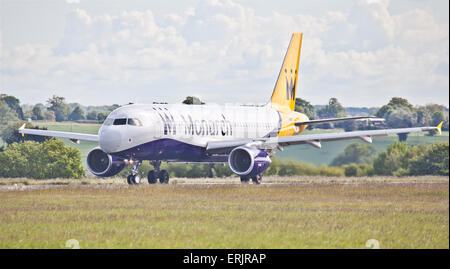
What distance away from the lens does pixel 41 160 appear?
147ft

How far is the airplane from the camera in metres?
38.4

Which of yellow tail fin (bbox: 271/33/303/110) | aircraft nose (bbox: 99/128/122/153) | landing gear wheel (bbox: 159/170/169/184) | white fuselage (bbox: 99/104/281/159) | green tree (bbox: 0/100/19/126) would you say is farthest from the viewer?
yellow tail fin (bbox: 271/33/303/110)

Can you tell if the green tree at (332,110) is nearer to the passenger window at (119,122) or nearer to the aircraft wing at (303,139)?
the aircraft wing at (303,139)

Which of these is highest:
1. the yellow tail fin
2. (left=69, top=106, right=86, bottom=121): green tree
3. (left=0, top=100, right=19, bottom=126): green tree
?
the yellow tail fin

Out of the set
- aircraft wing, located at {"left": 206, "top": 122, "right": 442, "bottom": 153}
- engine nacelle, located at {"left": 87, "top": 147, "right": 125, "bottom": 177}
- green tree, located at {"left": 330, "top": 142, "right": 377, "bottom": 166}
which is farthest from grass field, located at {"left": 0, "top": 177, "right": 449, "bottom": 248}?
engine nacelle, located at {"left": 87, "top": 147, "right": 125, "bottom": 177}

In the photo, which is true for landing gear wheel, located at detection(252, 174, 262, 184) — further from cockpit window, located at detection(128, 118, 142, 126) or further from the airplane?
cockpit window, located at detection(128, 118, 142, 126)

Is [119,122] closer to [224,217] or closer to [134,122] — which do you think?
[134,122]

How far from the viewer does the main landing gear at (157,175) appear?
42.5 meters

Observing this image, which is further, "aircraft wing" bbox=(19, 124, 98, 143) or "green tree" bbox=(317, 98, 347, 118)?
"green tree" bbox=(317, 98, 347, 118)

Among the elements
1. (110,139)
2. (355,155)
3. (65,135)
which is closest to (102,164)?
(65,135)

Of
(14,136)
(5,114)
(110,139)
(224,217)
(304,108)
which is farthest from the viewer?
(304,108)

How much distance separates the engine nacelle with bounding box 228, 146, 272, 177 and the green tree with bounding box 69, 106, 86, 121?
19.8 meters

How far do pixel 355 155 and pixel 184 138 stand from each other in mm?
9830

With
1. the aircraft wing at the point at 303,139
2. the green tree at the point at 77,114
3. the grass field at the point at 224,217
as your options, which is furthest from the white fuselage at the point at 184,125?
the green tree at the point at 77,114
